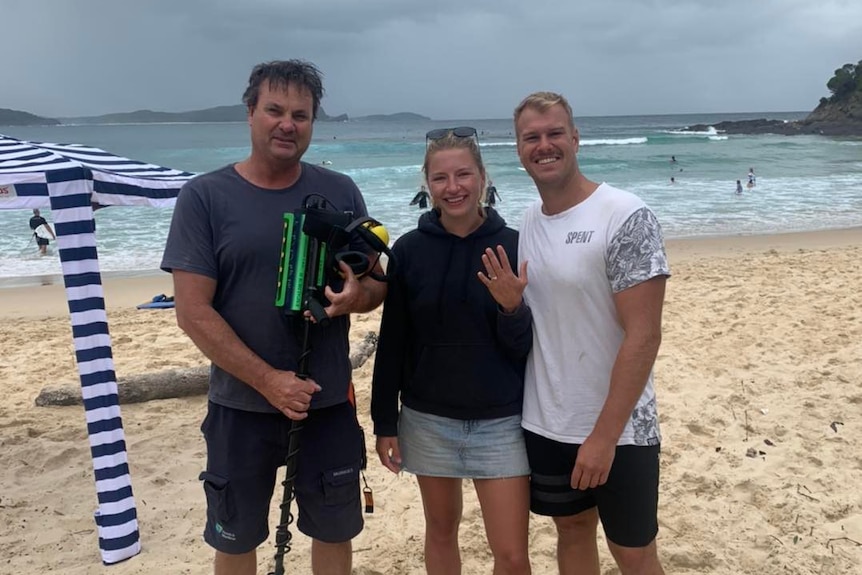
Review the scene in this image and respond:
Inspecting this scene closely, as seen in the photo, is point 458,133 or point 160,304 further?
point 160,304

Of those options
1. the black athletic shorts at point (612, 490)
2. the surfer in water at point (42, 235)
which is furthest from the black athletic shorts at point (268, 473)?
the surfer in water at point (42, 235)

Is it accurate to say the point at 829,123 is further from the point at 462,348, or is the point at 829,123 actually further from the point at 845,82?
the point at 462,348

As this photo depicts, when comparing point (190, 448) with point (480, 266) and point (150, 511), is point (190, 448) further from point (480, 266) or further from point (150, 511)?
point (480, 266)

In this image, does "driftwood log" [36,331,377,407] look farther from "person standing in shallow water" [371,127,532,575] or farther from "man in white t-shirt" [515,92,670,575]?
"man in white t-shirt" [515,92,670,575]

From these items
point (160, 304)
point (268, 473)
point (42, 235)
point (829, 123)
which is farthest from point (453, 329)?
point (829, 123)

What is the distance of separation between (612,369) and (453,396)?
21.7 inches

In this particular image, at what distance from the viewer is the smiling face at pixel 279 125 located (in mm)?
2275

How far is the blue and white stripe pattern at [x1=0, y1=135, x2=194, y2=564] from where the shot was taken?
2.99 metres

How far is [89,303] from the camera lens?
312cm

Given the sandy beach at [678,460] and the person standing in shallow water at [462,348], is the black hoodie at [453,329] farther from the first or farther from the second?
the sandy beach at [678,460]

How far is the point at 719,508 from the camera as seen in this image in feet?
11.7

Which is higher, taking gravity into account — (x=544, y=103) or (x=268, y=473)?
(x=544, y=103)

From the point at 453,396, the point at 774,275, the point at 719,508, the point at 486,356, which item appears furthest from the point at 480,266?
the point at 774,275

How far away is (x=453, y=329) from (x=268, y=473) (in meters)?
0.89
